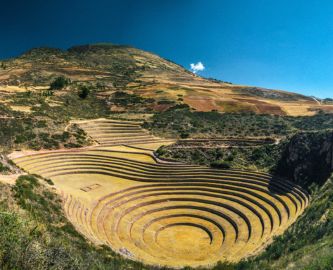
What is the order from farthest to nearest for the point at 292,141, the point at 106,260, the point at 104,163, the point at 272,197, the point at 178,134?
the point at 178,134, the point at 104,163, the point at 292,141, the point at 272,197, the point at 106,260

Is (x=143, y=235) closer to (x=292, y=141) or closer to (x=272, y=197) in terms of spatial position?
(x=272, y=197)

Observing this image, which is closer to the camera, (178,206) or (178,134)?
(178,206)

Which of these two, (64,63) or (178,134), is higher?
(64,63)

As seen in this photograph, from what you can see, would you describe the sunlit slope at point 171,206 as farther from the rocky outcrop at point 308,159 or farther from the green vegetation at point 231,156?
the green vegetation at point 231,156

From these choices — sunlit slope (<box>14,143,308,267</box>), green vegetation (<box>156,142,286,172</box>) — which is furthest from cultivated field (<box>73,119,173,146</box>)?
sunlit slope (<box>14,143,308,267</box>)

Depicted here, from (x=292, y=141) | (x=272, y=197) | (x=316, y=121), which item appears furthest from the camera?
(x=316, y=121)

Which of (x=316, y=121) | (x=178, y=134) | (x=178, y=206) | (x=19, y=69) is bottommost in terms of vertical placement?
(x=178, y=206)

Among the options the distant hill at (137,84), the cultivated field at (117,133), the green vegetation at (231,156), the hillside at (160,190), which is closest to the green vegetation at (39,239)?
the hillside at (160,190)

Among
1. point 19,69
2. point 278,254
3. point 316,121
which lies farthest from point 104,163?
point 19,69
